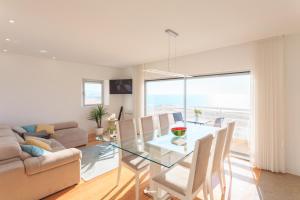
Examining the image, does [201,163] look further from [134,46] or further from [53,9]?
[134,46]

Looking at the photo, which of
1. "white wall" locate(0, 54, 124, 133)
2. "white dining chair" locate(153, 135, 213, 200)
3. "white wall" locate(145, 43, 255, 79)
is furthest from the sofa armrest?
"white wall" locate(145, 43, 255, 79)

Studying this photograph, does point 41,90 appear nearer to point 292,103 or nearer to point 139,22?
point 139,22

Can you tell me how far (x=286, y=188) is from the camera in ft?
8.09

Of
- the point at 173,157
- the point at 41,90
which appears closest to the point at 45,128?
the point at 41,90

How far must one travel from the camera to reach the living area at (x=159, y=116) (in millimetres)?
1964

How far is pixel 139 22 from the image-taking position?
2344 millimetres

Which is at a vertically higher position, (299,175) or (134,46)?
(134,46)

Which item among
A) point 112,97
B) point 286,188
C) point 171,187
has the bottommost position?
point 286,188

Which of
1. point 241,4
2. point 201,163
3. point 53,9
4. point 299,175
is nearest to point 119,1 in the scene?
point 53,9

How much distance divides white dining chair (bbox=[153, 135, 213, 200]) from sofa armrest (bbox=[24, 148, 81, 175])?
145cm

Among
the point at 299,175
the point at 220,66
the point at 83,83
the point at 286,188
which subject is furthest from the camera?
the point at 83,83

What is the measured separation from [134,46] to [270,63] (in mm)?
2744

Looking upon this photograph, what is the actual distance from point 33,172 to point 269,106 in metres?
4.06

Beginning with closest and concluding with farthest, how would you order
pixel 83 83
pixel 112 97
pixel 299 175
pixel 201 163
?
pixel 201 163 < pixel 299 175 < pixel 83 83 < pixel 112 97
